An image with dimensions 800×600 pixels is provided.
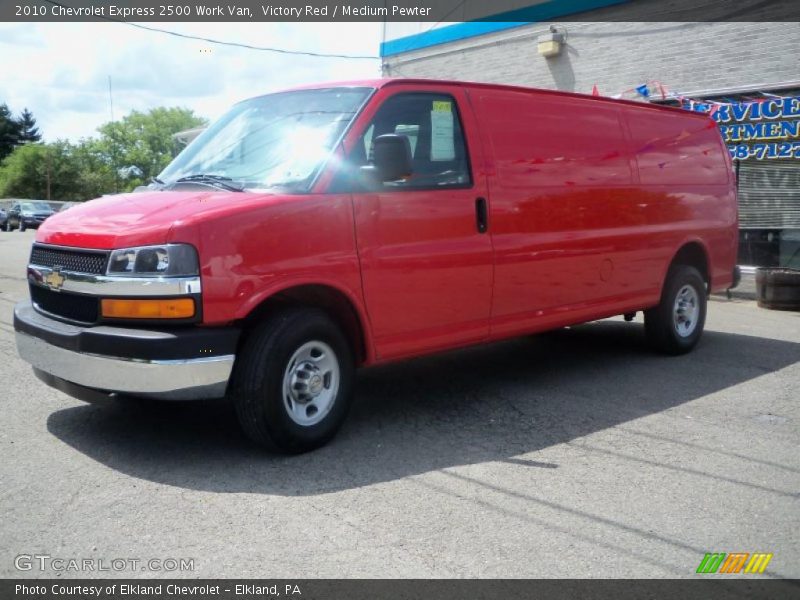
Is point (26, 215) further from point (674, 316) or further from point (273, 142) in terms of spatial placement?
point (273, 142)

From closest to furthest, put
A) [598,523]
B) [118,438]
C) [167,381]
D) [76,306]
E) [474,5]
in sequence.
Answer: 1. [598,523]
2. [167,381]
3. [76,306]
4. [118,438]
5. [474,5]

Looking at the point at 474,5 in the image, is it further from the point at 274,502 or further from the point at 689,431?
the point at 274,502

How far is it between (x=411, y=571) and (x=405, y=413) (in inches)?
92.6

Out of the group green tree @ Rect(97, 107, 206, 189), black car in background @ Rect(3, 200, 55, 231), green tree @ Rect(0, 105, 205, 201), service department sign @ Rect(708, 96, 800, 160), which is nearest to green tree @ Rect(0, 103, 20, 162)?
green tree @ Rect(0, 105, 205, 201)

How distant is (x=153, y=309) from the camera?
4203 millimetres

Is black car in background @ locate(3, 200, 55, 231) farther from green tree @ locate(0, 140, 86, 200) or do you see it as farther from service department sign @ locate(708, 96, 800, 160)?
service department sign @ locate(708, 96, 800, 160)

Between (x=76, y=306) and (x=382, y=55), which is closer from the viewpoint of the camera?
(x=76, y=306)

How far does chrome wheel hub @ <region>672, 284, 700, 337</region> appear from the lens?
7738 mm

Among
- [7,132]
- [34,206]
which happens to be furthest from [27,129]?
[34,206]

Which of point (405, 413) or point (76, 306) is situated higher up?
point (76, 306)

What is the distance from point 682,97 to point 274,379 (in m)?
11.3

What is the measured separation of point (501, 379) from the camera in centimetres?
666

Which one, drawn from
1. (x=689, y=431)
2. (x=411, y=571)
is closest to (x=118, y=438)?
(x=411, y=571)

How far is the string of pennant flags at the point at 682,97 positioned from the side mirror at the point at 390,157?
8.48 meters
